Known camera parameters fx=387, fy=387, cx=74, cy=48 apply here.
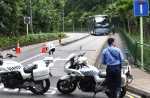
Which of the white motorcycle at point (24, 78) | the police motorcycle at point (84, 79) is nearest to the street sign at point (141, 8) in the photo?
the police motorcycle at point (84, 79)

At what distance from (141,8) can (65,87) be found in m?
6.28

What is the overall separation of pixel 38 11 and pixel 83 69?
47.4 metres

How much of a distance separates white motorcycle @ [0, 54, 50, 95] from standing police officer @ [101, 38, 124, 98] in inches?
91.7

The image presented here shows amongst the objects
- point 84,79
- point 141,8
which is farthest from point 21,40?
point 84,79

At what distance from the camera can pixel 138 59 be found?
17.8 meters

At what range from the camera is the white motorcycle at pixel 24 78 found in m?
11.4

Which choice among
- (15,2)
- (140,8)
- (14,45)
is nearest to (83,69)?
(140,8)

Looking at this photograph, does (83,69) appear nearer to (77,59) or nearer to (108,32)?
(77,59)

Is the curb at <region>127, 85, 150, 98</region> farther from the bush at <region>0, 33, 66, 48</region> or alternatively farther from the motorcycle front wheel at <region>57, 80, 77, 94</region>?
the bush at <region>0, 33, 66, 48</region>

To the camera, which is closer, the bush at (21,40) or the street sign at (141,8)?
the street sign at (141,8)

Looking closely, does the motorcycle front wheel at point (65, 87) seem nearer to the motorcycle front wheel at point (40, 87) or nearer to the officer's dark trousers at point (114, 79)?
the motorcycle front wheel at point (40, 87)

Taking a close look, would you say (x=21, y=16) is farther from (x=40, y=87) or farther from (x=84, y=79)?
(x=84, y=79)

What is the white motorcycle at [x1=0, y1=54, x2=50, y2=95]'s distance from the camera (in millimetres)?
11375

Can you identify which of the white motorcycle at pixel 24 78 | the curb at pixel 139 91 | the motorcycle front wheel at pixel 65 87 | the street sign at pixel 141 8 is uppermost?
the street sign at pixel 141 8
